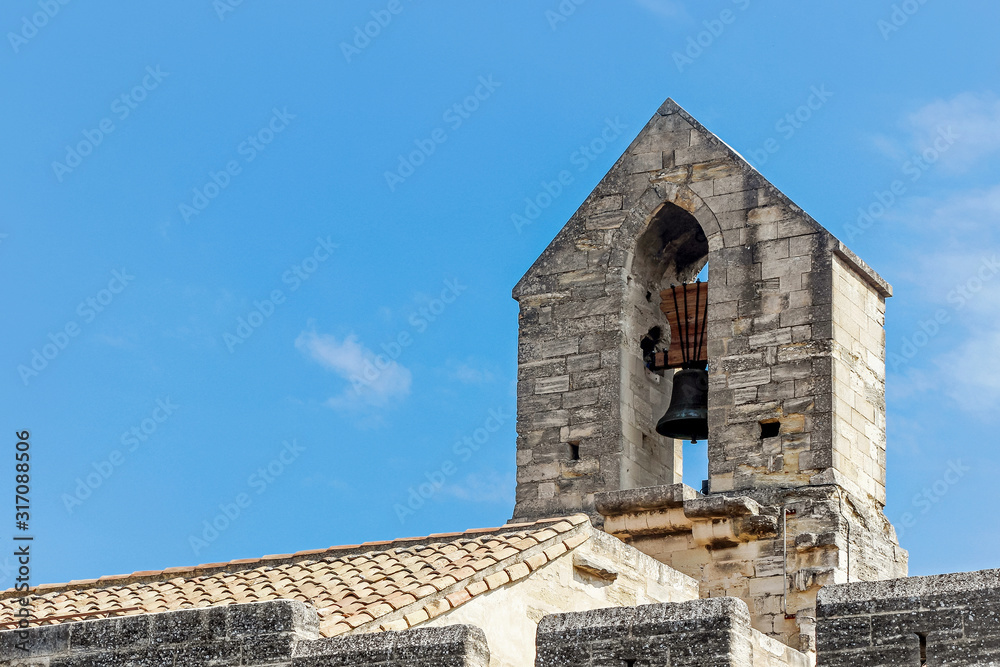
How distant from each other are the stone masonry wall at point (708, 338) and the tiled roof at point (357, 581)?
1.52 meters

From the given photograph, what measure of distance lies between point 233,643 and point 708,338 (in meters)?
6.33

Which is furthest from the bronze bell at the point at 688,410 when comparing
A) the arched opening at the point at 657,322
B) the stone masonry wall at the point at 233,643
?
the stone masonry wall at the point at 233,643

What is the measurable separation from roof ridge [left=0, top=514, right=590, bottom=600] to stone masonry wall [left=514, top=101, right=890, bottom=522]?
0.87 meters

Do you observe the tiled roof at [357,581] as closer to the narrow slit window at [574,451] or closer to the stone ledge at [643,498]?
the stone ledge at [643,498]

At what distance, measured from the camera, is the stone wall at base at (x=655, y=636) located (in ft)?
23.9

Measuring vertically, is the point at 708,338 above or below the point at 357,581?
above

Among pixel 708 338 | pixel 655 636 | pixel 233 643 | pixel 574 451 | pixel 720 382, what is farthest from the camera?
pixel 574 451

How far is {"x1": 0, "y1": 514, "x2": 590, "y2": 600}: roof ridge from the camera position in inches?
497

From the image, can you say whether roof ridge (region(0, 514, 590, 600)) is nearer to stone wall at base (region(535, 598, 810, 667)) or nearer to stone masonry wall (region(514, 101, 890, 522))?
stone masonry wall (region(514, 101, 890, 522))

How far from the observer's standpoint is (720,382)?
1369 centimetres

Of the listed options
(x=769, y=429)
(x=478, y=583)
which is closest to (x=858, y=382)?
(x=769, y=429)

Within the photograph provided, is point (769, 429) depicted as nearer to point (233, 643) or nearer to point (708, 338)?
point (708, 338)

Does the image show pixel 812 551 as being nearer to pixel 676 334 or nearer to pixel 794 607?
pixel 794 607

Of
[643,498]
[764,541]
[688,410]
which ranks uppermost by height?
[688,410]
